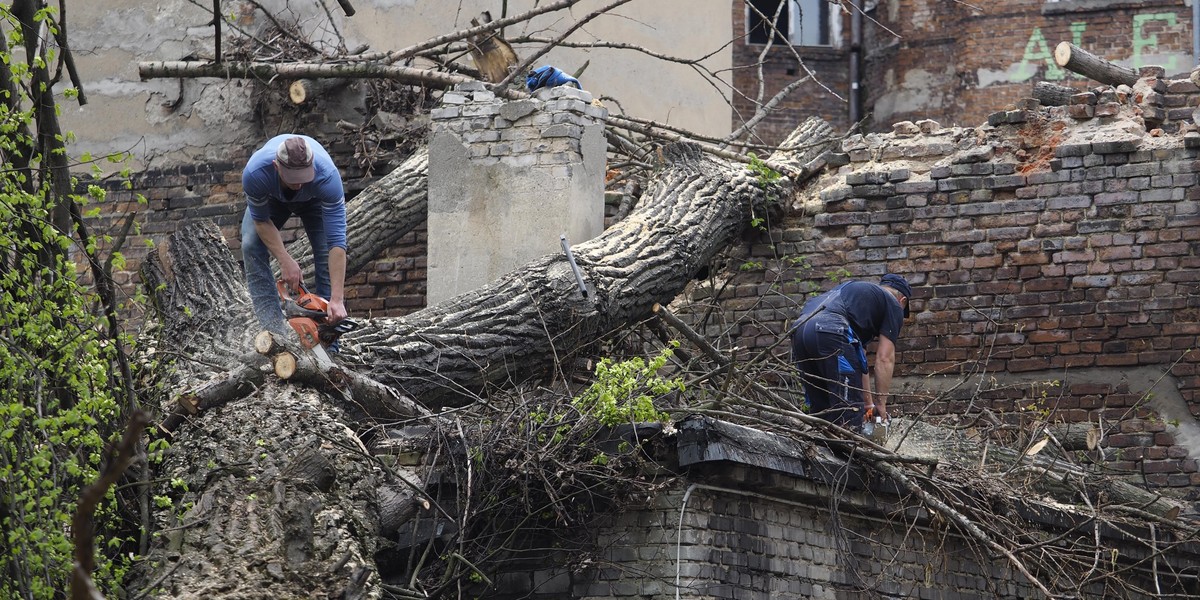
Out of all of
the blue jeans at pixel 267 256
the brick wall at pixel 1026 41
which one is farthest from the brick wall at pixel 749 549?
the brick wall at pixel 1026 41

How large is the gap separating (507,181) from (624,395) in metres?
3.50

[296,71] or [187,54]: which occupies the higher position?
[187,54]

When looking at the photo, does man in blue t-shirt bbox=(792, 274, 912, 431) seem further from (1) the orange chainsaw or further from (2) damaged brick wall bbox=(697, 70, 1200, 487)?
(1) the orange chainsaw

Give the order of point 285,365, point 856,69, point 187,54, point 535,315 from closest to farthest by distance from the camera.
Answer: point 285,365
point 535,315
point 187,54
point 856,69

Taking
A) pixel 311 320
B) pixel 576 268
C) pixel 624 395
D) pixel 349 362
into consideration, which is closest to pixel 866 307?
pixel 576 268

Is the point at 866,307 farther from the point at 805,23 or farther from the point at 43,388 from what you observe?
the point at 805,23

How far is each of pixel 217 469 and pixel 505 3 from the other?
543cm

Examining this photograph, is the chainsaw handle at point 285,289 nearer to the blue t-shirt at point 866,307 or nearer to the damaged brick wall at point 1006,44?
the blue t-shirt at point 866,307

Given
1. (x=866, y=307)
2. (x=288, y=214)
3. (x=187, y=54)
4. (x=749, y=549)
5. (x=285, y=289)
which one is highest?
(x=187, y=54)

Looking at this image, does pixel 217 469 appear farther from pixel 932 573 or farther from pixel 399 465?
pixel 932 573

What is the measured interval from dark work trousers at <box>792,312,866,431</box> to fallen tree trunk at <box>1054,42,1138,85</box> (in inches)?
143

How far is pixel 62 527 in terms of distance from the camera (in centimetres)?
558

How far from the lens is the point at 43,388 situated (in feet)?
19.0

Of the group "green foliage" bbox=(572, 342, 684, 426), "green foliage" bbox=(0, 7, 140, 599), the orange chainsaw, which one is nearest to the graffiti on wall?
the orange chainsaw
